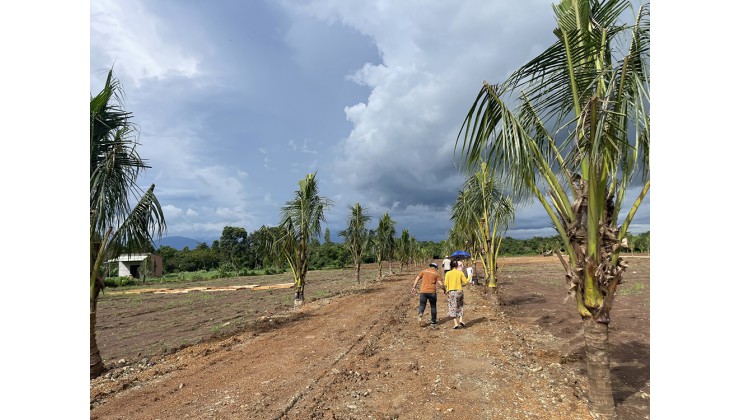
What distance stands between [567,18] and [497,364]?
572 centimetres

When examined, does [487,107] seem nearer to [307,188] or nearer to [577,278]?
[577,278]

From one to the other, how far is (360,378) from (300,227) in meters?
10.1

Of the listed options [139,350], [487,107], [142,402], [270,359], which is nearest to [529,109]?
[487,107]

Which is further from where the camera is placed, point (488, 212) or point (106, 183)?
point (488, 212)

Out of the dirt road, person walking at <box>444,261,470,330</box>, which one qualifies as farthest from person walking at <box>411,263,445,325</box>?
the dirt road

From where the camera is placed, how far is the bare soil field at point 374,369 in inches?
187

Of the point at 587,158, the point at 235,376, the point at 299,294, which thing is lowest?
the point at 299,294

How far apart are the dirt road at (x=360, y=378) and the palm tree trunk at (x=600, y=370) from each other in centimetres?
29

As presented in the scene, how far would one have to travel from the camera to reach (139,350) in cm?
955

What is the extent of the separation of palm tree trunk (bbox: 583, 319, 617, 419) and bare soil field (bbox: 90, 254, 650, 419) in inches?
12.3

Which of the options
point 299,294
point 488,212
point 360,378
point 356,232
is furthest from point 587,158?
point 356,232

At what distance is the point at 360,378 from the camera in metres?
5.79

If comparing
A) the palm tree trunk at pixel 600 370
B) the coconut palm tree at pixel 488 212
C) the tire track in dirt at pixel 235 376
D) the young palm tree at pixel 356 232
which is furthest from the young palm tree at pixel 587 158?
the young palm tree at pixel 356 232

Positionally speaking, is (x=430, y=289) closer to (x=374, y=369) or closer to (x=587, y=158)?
(x=374, y=369)
